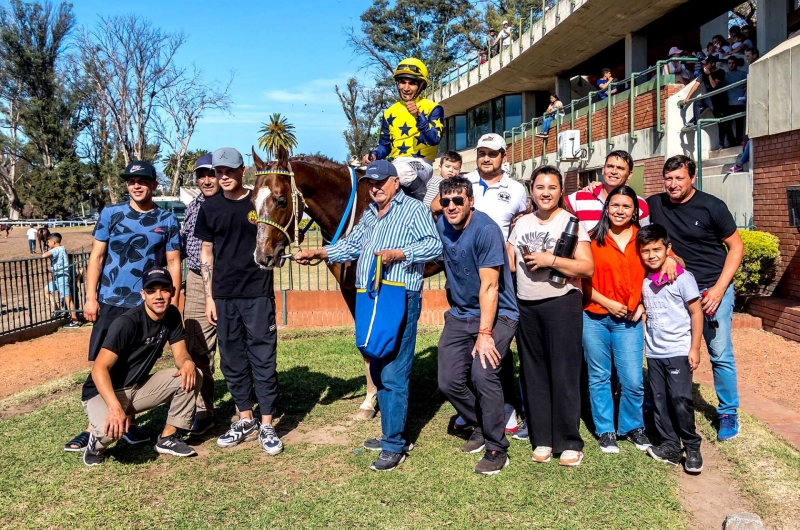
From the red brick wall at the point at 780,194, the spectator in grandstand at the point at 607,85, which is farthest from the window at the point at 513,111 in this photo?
the red brick wall at the point at 780,194

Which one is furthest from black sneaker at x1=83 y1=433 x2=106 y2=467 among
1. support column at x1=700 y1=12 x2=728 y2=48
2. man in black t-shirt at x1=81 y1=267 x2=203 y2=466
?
support column at x1=700 y1=12 x2=728 y2=48

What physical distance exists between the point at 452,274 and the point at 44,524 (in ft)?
9.79

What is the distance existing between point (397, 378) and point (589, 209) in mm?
1974

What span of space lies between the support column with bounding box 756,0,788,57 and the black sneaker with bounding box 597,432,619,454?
1038 cm

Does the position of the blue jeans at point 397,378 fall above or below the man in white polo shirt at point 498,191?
below

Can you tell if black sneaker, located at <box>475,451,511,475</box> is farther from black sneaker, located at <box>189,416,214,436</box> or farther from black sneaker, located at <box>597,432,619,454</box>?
black sneaker, located at <box>189,416,214,436</box>

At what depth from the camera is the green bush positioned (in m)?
8.34

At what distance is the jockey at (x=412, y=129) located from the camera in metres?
5.67

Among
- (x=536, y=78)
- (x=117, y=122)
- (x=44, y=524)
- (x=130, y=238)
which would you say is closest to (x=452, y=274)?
(x=130, y=238)

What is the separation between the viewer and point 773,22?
11.7 meters

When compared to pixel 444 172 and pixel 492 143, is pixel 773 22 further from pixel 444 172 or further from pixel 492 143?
pixel 492 143

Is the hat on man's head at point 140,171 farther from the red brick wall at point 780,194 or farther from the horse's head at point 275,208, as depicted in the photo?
the red brick wall at point 780,194

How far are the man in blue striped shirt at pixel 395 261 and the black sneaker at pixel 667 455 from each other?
5.89 ft

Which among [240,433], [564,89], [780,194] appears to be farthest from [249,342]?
[564,89]
